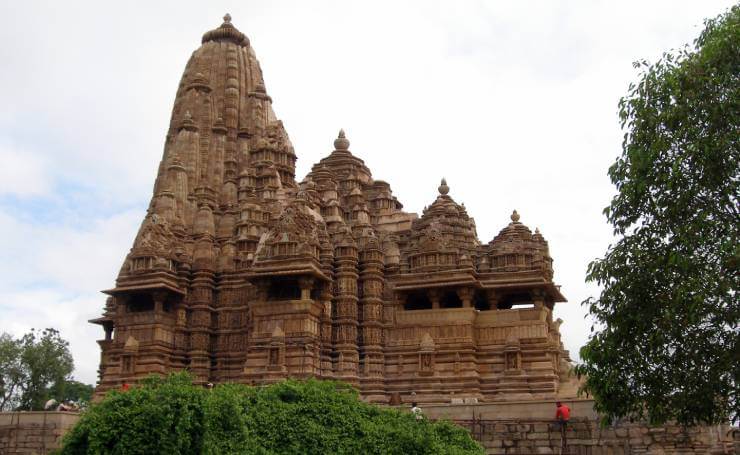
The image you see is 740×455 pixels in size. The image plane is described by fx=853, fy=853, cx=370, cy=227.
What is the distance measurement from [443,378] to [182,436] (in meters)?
17.4

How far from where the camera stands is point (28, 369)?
159 feet

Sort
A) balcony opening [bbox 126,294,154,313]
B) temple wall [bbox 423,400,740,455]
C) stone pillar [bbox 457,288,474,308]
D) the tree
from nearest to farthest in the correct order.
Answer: the tree
temple wall [bbox 423,400,740,455]
stone pillar [bbox 457,288,474,308]
balcony opening [bbox 126,294,154,313]

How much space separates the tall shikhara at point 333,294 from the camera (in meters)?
32.0

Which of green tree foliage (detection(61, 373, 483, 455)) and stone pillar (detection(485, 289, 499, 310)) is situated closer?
green tree foliage (detection(61, 373, 483, 455))

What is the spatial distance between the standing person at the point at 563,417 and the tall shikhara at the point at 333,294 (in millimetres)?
7533

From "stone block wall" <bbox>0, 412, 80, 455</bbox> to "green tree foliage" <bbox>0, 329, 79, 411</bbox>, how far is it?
23.6 metres

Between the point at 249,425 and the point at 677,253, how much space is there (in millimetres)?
9081

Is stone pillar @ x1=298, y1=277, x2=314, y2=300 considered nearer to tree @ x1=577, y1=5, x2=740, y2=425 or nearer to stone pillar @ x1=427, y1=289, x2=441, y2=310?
stone pillar @ x1=427, y1=289, x2=441, y2=310

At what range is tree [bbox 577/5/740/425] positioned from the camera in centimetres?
1512

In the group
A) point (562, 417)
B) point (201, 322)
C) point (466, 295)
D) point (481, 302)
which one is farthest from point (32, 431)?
point (481, 302)

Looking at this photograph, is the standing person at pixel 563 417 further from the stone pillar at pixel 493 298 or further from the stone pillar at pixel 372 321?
the stone pillar at pixel 372 321

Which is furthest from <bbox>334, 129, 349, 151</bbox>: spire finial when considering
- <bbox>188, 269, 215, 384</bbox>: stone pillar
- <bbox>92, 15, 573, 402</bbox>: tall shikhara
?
<bbox>188, 269, 215, 384</bbox>: stone pillar

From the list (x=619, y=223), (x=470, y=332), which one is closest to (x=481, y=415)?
(x=470, y=332)

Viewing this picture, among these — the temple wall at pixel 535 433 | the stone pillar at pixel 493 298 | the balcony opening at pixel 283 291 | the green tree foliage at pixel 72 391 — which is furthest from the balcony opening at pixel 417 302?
the green tree foliage at pixel 72 391
